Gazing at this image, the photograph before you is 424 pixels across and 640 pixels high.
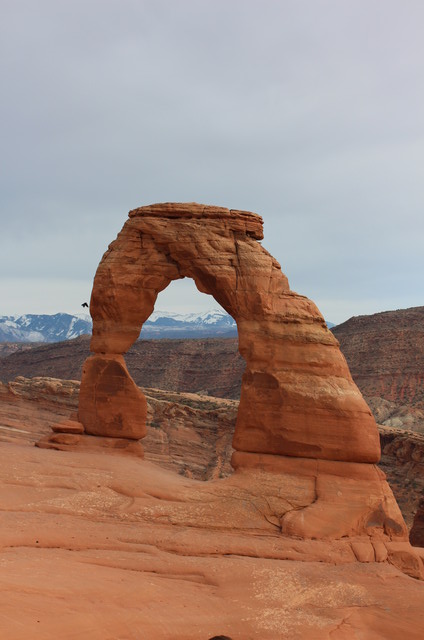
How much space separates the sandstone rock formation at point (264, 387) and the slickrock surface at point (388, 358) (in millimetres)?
31831

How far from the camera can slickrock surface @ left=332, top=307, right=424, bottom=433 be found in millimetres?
52994

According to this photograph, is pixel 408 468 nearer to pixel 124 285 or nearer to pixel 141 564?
pixel 124 285

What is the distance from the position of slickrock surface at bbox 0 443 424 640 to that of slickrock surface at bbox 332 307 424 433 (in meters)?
34.0

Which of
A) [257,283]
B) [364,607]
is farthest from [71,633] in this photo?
[257,283]

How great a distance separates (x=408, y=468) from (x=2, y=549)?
22304 millimetres

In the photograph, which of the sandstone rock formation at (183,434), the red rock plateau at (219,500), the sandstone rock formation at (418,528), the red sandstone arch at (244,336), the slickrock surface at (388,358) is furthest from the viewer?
the slickrock surface at (388,358)

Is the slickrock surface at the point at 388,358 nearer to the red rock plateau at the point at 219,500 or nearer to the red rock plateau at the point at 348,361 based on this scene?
the red rock plateau at the point at 348,361

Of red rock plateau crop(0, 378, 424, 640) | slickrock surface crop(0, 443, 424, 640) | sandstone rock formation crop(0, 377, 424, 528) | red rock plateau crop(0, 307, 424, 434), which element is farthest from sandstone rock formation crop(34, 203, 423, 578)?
red rock plateau crop(0, 307, 424, 434)

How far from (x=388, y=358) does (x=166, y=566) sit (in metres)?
52.0

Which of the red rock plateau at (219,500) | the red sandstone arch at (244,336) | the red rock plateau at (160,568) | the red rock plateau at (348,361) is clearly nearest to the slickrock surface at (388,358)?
the red rock plateau at (348,361)

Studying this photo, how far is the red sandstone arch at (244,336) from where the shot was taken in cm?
1594

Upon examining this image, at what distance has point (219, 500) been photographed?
14977mm

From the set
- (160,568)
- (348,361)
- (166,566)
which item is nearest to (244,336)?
(166,566)

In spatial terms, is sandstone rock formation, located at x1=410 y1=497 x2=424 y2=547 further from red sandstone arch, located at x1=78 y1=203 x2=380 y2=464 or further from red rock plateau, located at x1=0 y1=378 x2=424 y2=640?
red rock plateau, located at x1=0 y1=378 x2=424 y2=640
